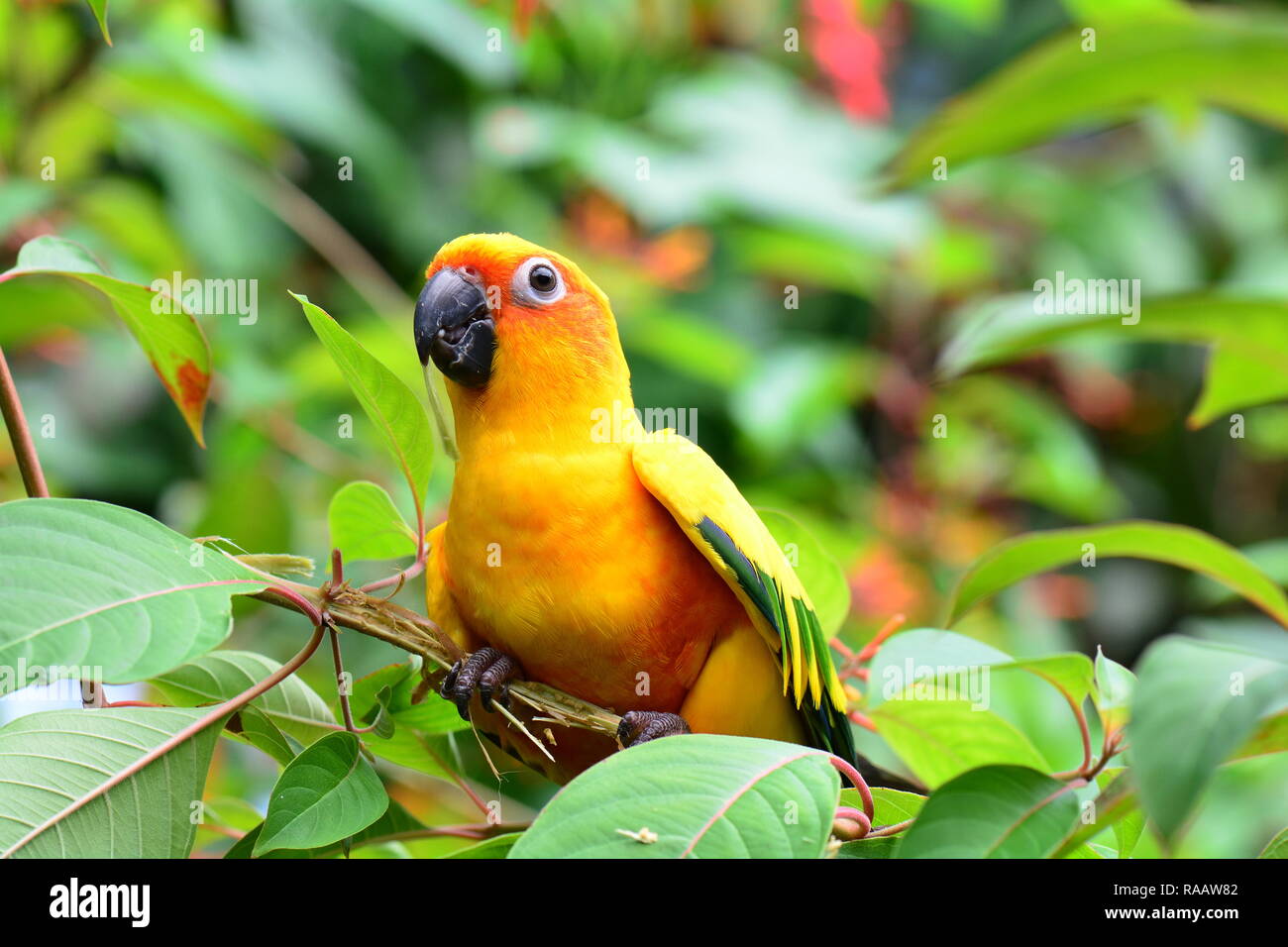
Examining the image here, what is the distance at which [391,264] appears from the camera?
11.5 feet

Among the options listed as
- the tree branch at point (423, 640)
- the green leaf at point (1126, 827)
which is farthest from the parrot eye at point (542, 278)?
the green leaf at point (1126, 827)

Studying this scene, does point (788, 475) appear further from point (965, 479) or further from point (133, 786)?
point (133, 786)

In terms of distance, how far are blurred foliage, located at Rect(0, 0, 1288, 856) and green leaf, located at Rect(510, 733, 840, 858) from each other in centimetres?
115

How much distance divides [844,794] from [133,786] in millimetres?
670

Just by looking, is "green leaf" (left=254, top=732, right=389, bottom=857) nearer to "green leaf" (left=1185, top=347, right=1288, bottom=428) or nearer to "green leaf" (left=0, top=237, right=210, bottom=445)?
"green leaf" (left=0, top=237, right=210, bottom=445)

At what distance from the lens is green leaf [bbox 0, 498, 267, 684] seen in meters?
0.85

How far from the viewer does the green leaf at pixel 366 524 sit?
44.6 inches

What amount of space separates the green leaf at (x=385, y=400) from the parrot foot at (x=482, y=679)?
180mm

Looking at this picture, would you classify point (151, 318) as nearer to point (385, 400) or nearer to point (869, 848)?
point (385, 400)

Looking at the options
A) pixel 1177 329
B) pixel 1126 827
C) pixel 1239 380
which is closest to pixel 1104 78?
pixel 1177 329

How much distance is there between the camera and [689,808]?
0.87 metres

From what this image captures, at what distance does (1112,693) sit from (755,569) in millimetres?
402

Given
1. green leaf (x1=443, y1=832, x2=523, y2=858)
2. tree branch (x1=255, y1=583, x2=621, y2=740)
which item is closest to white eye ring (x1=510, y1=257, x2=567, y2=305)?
tree branch (x1=255, y1=583, x2=621, y2=740)
